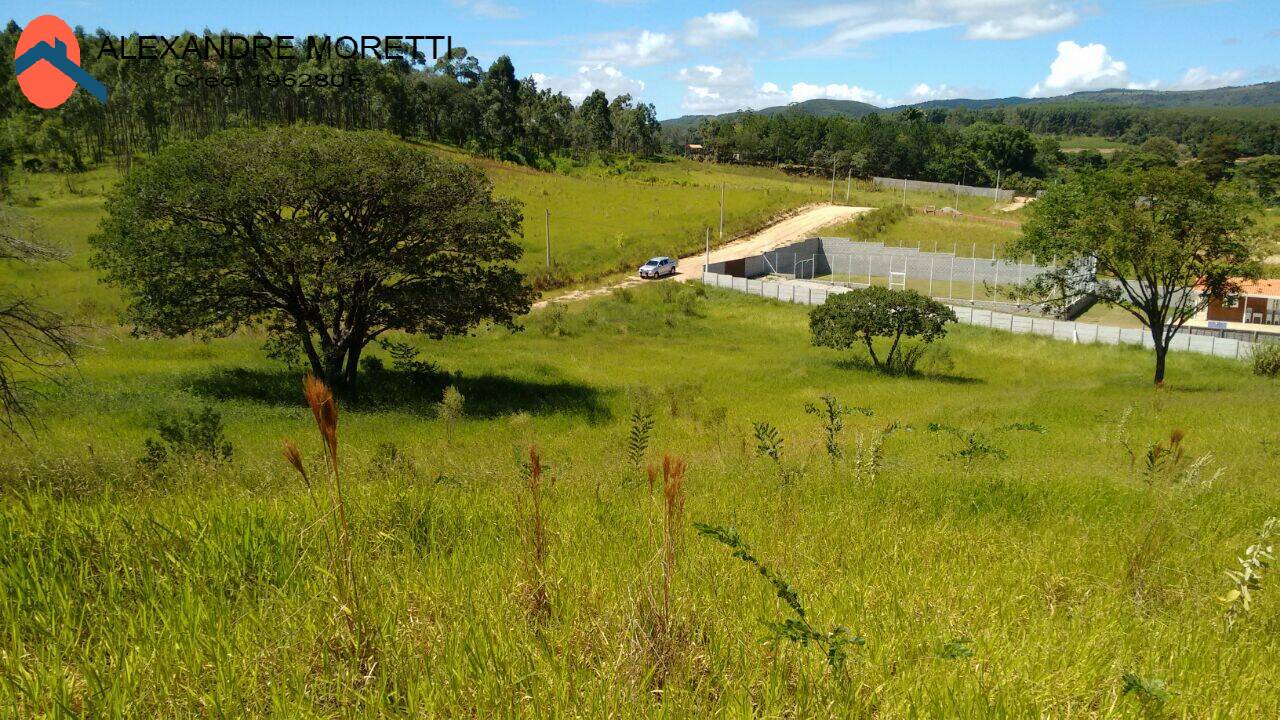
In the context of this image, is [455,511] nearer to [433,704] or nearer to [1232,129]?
[433,704]

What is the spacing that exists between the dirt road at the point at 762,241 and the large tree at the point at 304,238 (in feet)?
71.9

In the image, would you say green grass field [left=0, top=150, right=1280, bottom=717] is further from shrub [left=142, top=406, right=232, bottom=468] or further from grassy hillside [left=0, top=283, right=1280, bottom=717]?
shrub [left=142, top=406, right=232, bottom=468]

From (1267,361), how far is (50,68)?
8936 cm

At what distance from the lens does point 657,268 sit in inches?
1989

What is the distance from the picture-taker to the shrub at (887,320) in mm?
27984

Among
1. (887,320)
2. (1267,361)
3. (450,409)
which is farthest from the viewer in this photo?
(887,320)

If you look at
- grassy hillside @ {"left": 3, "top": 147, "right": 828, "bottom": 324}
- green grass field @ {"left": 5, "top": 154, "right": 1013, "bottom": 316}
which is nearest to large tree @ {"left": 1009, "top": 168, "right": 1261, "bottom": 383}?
green grass field @ {"left": 5, "top": 154, "right": 1013, "bottom": 316}

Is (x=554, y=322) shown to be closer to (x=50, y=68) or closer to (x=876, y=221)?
(x=876, y=221)

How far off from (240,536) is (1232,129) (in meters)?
236

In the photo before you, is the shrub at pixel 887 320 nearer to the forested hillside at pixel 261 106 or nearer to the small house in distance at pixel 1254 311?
the small house in distance at pixel 1254 311

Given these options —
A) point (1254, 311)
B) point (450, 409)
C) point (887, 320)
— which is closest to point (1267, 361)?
point (887, 320)

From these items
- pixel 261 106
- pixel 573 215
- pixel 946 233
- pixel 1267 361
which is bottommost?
pixel 1267 361

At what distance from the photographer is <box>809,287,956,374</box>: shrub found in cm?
2798

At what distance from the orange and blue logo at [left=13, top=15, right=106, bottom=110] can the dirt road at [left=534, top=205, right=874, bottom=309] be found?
52291 mm
